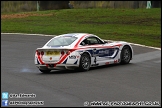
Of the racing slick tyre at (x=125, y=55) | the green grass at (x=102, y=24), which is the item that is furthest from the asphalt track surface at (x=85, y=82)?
the green grass at (x=102, y=24)

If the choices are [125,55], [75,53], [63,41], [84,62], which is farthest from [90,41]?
[125,55]

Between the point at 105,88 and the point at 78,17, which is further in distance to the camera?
the point at 78,17

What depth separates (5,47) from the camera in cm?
2725

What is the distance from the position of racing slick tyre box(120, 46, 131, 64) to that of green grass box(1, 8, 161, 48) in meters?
8.31

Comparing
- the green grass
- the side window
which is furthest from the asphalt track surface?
the green grass

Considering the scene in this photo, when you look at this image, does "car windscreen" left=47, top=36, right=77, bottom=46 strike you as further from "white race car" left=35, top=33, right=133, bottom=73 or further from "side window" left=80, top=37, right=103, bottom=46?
"side window" left=80, top=37, right=103, bottom=46

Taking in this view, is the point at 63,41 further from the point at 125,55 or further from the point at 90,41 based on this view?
the point at 125,55

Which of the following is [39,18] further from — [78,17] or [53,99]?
[53,99]

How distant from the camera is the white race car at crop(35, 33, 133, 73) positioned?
18.0m

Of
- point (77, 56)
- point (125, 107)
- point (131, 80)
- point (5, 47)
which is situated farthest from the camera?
point (5, 47)

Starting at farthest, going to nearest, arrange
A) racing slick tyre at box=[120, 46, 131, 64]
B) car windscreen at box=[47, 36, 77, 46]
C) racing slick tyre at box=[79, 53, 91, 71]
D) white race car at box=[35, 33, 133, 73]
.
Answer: racing slick tyre at box=[120, 46, 131, 64], car windscreen at box=[47, 36, 77, 46], racing slick tyre at box=[79, 53, 91, 71], white race car at box=[35, 33, 133, 73]

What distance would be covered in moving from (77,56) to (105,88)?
417cm

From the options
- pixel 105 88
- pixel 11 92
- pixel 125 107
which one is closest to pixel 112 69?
pixel 105 88

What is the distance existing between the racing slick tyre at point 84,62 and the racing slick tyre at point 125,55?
2495 mm
